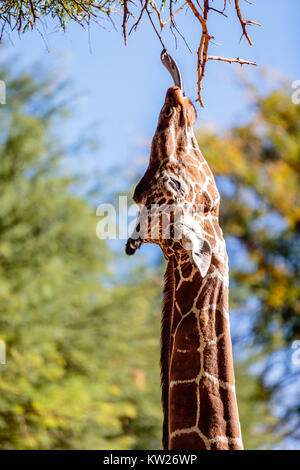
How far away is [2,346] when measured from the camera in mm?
7562

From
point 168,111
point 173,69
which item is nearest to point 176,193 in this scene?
point 168,111

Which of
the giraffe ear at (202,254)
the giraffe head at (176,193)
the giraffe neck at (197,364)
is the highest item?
the giraffe head at (176,193)

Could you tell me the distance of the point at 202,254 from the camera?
91.7 inches

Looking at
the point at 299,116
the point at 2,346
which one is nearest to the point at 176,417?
the point at 2,346

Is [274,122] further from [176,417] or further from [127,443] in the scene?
[176,417]

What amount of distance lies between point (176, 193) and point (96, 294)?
806 centimetres

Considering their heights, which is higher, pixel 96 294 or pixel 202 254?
pixel 96 294

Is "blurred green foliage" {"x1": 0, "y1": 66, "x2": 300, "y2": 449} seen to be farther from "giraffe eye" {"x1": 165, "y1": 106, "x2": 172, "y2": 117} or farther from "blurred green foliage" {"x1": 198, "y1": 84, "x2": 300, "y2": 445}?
"giraffe eye" {"x1": 165, "y1": 106, "x2": 172, "y2": 117}

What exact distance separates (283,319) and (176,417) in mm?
9745

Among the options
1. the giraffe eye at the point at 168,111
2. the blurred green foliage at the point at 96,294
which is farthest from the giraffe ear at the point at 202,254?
the blurred green foliage at the point at 96,294

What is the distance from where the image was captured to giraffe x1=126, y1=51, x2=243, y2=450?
2.22 meters

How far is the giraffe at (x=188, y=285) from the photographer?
7.30 feet

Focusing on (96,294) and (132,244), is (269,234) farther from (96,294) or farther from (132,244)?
(132,244)

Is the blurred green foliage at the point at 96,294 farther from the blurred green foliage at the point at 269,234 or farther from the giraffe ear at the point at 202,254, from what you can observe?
the giraffe ear at the point at 202,254
